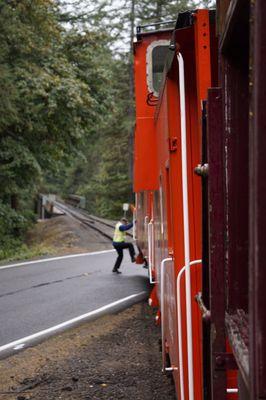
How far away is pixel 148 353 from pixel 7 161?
17.4 metres

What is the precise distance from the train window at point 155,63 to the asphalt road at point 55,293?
394 centimetres

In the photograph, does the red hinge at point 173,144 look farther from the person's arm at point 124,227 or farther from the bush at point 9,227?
the bush at point 9,227

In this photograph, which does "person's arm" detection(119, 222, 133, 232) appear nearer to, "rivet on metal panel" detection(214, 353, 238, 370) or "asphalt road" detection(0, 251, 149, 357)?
"asphalt road" detection(0, 251, 149, 357)

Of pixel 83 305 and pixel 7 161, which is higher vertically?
pixel 7 161

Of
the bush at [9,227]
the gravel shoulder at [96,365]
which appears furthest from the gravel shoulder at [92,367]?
the bush at [9,227]

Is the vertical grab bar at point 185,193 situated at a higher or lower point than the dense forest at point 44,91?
lower

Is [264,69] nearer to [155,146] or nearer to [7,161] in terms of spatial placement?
[155,146]

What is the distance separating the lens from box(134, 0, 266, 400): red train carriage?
4.80ft

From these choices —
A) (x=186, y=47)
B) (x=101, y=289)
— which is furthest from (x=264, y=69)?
(x=101, y=289)

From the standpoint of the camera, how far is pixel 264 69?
4.73 ft

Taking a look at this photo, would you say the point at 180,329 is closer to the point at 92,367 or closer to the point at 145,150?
the point at 145,150

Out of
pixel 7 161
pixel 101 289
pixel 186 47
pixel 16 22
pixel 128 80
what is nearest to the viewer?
pixel 186 47

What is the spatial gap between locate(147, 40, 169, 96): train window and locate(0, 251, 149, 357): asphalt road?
155 inches

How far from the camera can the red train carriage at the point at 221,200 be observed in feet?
4.80
